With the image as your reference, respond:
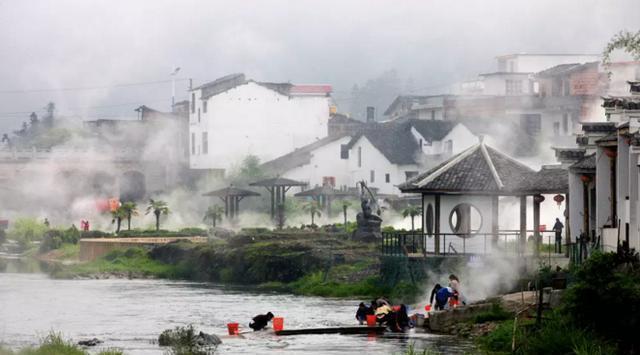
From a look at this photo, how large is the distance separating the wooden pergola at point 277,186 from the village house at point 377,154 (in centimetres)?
563

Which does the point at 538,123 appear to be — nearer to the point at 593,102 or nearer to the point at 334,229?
the point at 593,102

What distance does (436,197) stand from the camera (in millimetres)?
65625

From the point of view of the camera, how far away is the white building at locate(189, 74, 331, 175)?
137250 mm

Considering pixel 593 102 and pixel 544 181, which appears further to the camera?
pixel 593 102

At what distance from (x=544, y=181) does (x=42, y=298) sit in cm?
2019

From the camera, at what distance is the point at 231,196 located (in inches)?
4215

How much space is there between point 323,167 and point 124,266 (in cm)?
4185

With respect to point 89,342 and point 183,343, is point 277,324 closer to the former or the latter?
point 89,342

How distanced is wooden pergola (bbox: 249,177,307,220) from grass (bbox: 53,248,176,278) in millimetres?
14941

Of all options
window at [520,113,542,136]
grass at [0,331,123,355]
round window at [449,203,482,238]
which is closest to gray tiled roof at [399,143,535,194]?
round window at [449,203,482,238]

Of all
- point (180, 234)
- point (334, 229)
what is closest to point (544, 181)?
point (334, 229)

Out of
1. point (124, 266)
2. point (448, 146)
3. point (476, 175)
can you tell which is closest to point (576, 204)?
point (476, 175)

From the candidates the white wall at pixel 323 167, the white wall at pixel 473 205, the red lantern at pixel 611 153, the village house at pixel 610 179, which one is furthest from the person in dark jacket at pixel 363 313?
the white wall at pixel 323 167

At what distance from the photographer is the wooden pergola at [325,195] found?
106562mm
